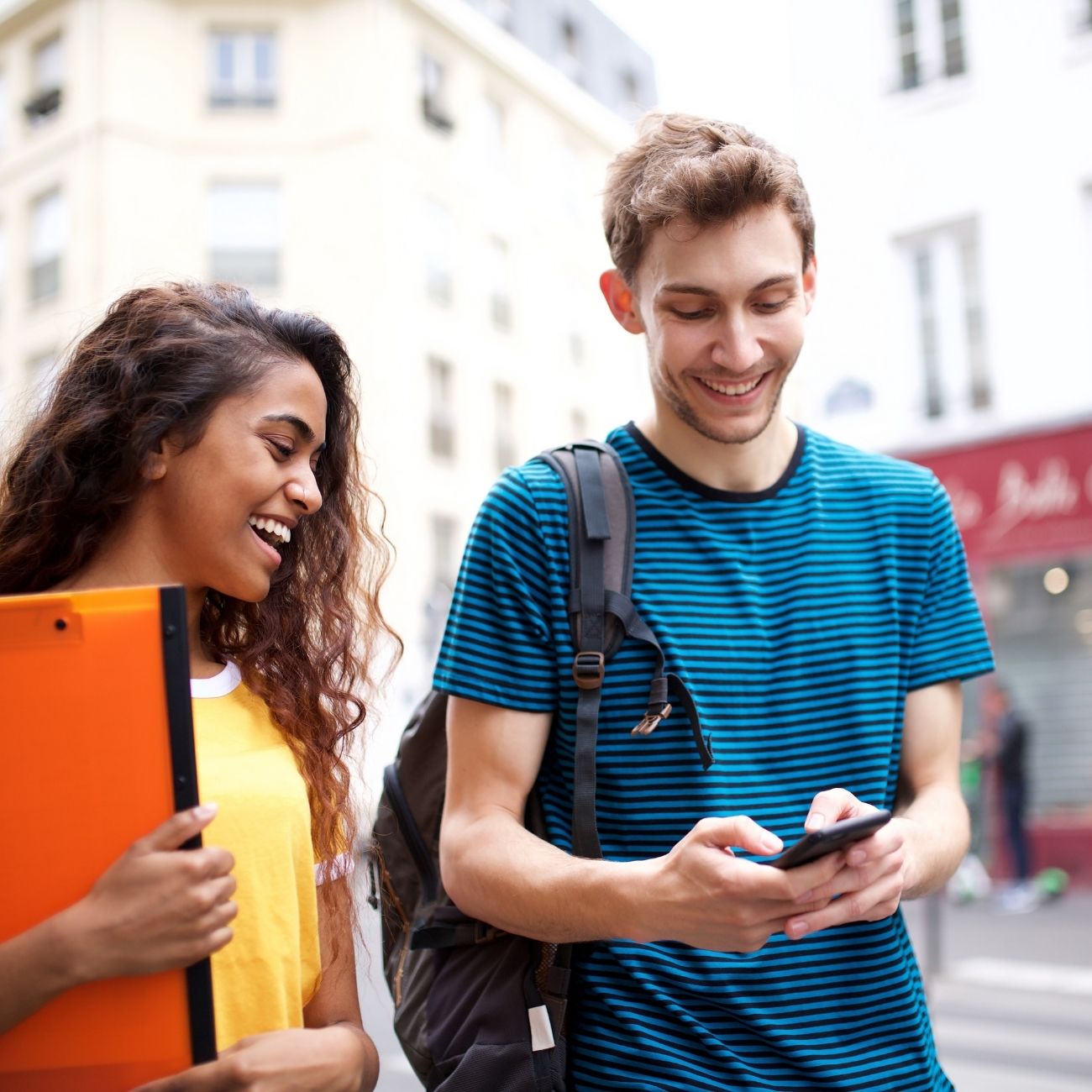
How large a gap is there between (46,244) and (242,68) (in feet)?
14.2

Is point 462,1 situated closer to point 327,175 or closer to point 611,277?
point 327,175

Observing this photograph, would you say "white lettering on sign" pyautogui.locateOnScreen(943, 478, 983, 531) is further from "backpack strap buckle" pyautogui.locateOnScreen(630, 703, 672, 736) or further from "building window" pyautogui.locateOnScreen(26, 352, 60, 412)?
"building window" pyautogui.locateOnScreen(26, 352, 60, 412)

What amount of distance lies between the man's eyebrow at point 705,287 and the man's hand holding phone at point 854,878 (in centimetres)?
80

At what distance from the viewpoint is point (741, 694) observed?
2.00 metres

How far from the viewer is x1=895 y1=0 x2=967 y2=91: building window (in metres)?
11.9

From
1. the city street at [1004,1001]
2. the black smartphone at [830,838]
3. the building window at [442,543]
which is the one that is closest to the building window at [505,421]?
the building window at [442,543]

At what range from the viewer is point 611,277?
7.52ft

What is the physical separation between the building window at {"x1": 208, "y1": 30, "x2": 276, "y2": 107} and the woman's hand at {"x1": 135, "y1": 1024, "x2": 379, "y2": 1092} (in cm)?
2149

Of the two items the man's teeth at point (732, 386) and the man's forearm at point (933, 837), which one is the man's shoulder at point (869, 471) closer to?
the man's teeth at point (732, 386)

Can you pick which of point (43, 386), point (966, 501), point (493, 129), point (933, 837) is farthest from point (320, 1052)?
point (493, 129)

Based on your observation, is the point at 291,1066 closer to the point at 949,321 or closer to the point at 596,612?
the point at 596,612

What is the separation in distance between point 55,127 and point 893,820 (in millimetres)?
21237

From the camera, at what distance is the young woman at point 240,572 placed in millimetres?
1641

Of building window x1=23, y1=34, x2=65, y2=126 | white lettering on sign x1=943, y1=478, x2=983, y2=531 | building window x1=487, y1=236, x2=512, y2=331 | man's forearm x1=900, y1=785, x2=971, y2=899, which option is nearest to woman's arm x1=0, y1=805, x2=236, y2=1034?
man's forearm x1=900, y1=785, x2=971, y2=899
